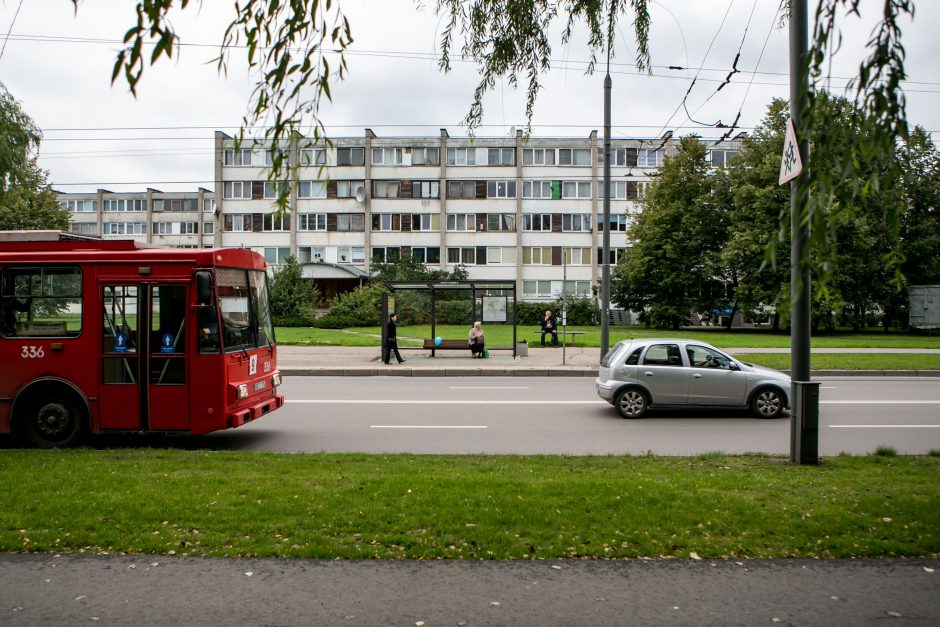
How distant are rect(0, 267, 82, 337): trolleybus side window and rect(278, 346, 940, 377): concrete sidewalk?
11.4 meters

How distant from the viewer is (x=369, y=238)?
6156cm

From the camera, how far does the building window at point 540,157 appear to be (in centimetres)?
6078

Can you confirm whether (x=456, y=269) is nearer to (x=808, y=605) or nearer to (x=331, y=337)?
(x=331, y=337)

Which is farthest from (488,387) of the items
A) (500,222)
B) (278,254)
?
(278,254)

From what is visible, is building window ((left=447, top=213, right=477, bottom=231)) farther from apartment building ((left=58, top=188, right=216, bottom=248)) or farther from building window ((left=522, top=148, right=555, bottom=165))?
apartment building ((left=58, top=188, right=216, bottom=248))

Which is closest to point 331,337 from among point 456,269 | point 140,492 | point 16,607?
point 456,269

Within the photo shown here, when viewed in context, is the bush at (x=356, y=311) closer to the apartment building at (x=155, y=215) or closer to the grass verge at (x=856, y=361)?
the grass verge at (x=856, y=361)

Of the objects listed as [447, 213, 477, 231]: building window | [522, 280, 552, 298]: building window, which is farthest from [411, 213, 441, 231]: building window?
[522, 280, 552, 298]: building window

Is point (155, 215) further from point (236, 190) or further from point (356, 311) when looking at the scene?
point (356, 311)

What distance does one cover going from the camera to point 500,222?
61.5m

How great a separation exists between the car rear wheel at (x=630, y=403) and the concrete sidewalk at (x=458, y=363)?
27.7 feet

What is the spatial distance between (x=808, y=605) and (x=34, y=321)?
31.5ft

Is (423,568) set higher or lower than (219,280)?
lower

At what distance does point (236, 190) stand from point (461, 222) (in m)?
19.2
